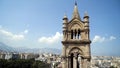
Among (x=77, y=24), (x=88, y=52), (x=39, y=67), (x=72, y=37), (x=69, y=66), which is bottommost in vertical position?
(x=39, y=67)

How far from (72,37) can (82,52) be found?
5.85 feet

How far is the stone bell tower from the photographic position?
695 inches

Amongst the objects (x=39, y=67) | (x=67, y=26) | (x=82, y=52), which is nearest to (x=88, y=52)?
(x=82, y=52)

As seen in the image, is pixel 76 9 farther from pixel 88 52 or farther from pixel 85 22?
pixel 88 52

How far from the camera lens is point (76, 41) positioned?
58.5 ft

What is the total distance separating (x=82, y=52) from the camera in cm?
1773

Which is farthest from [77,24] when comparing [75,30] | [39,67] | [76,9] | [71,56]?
[39,67]

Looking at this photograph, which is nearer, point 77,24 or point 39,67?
point 77,24

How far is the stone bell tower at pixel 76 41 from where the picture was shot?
1764cm

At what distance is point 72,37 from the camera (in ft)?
60.6

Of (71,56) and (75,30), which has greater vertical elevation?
(75,30)

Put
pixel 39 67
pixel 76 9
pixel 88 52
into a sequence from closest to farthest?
pixel 88 52, pixel 76 9, pixel 39 67

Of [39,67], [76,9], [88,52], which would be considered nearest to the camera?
[88,52]

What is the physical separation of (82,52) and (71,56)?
1249 millimetres
